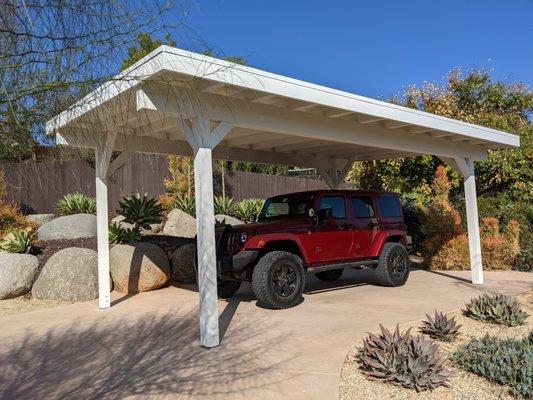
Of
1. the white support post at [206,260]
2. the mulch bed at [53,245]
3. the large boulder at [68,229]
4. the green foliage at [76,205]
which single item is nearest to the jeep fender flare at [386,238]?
the white support post at [206,260]

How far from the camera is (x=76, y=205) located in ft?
43.4

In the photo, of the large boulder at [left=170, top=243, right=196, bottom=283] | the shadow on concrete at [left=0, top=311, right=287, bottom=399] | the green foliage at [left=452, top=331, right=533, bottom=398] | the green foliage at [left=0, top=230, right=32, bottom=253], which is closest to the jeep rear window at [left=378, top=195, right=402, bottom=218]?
the large boulder at [left=170, top=243, right=196, bottom=283]

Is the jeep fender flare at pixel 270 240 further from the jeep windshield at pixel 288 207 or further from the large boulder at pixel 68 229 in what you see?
the large boulder at pixel 68 229

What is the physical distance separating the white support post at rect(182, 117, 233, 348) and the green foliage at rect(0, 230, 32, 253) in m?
5.78

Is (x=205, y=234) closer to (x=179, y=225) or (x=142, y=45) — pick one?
(x=142, y=45)

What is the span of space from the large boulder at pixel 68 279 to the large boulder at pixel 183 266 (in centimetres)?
166

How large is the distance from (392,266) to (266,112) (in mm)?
4558

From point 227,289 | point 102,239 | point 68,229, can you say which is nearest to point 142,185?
point 68,229

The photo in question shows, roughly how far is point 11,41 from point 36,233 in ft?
33.0

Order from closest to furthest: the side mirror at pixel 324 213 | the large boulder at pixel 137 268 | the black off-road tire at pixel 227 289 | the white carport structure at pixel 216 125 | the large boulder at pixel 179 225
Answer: the white carport structure at pixel 216 125, the side mirror at pixel 324 213, the black off-road tire at pixel 227 289, the large boulder at pixel 137 268, the large boulder at pixel 179 225

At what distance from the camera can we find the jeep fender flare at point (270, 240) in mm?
7258

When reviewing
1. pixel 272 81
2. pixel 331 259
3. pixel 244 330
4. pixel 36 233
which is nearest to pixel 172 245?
pixel 36 233

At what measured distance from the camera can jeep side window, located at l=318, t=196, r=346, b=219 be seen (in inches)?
335

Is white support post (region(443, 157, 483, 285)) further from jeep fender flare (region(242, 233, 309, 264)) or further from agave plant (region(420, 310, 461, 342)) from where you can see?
agave plant (region(420, 310, 461, 342))
